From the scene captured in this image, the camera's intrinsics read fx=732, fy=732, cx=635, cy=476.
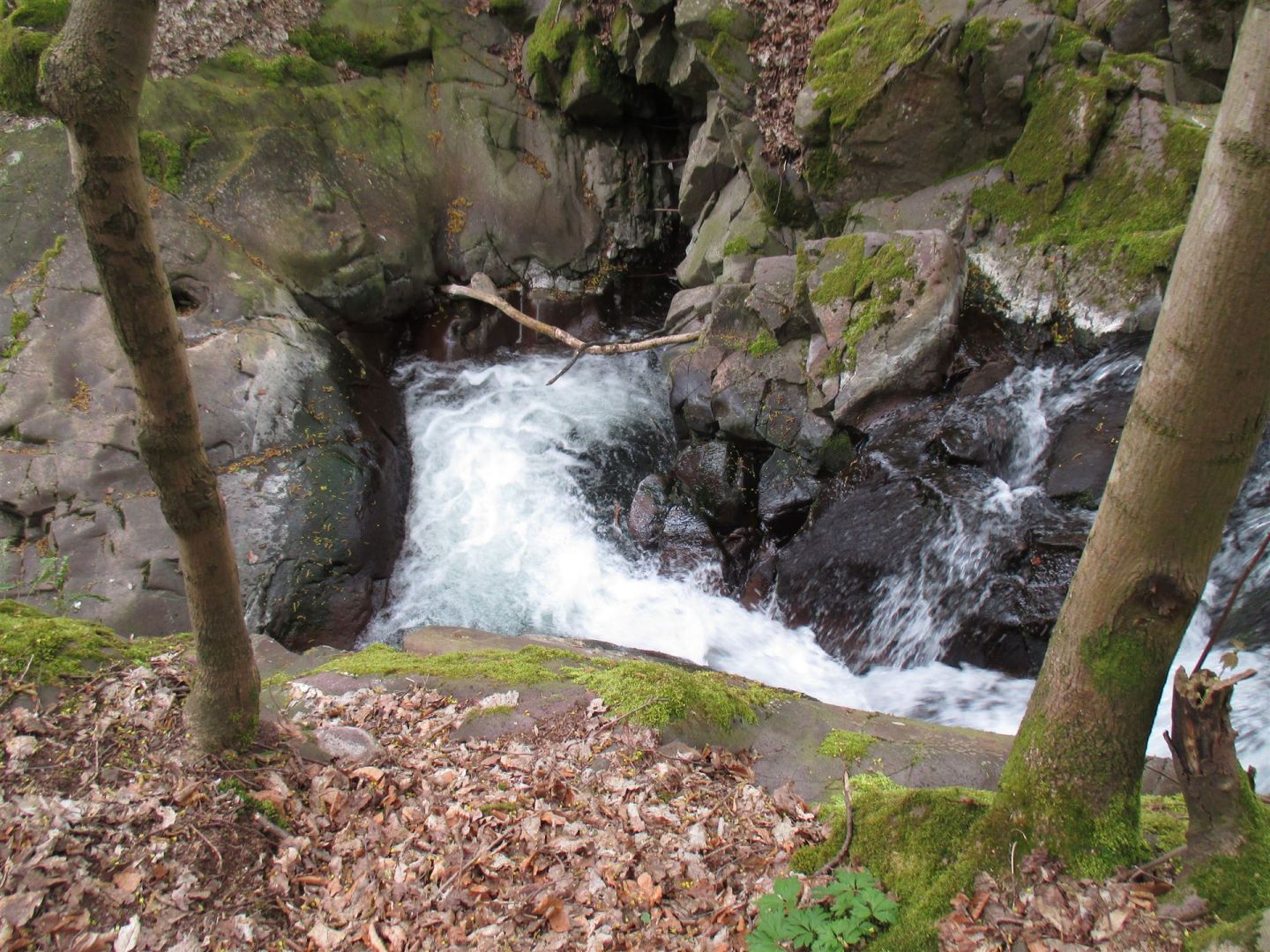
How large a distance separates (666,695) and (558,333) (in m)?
8.13

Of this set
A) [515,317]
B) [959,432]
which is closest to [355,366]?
[515,317]

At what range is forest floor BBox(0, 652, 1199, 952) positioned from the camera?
2.25 metres

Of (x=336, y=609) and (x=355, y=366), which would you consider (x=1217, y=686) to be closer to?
(x=336, y=609)

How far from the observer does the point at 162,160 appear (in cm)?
950

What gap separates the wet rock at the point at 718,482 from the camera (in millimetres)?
8570

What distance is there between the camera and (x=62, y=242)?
26.3 ft

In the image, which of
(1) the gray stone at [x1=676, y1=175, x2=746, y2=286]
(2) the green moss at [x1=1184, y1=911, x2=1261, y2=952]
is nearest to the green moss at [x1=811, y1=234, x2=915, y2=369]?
(1) the gray stone at [x1=676, y1=175, x2=746, y2=286]

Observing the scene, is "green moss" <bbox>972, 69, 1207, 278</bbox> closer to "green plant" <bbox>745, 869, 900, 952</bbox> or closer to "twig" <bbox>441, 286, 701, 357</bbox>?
"twig" <bbox>441, 286, 701, 357</bbox>

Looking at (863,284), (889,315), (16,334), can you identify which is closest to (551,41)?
(863,284)

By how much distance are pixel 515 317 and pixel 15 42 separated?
656 cm

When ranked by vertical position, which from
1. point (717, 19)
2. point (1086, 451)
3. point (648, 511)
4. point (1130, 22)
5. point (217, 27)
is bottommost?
point (648, 511)

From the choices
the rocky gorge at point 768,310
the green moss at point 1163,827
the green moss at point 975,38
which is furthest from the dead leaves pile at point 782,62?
the green moss at point 1163,827

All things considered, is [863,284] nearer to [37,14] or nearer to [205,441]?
[205,441]

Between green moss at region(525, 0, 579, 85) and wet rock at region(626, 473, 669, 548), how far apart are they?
8.28m
